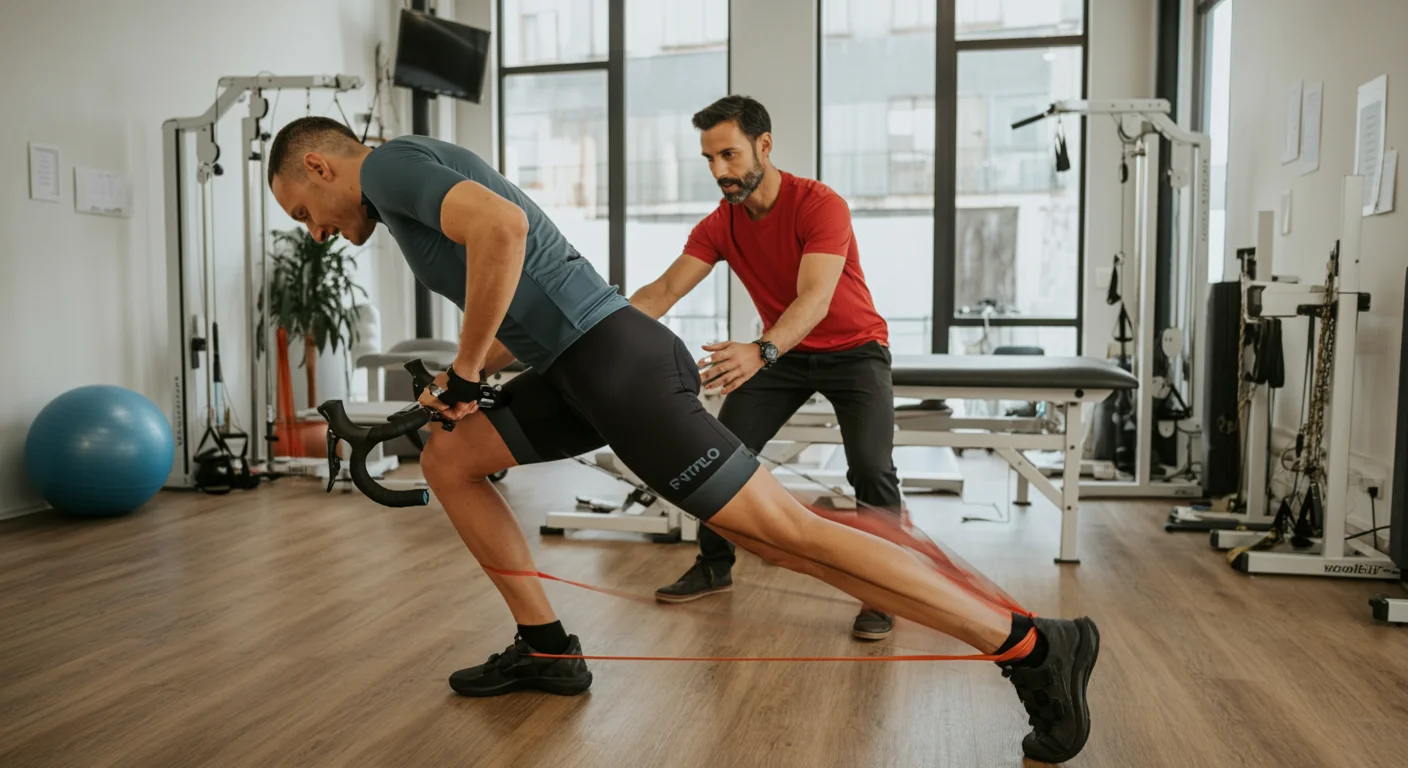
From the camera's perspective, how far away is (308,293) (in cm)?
519

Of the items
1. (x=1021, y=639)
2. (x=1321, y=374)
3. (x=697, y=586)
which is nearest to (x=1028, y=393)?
(x=1321, y=374)

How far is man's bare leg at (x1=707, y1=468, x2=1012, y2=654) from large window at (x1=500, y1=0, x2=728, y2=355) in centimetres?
500

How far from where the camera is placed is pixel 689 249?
2559 millimetres

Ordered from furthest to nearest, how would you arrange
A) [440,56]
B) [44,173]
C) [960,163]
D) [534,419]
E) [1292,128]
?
[960,163] → [440,56] → [44,173] → [1292,128] → [534,419]

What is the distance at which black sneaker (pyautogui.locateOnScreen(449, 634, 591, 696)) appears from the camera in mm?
2020

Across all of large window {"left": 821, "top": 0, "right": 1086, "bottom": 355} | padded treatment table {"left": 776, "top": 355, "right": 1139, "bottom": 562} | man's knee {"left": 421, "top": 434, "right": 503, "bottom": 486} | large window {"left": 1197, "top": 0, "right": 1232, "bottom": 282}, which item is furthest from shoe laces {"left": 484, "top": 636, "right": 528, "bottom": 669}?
large window {"left": 821, "top": 0, "right": 1086, "bottom": 355}

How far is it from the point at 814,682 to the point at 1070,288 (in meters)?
4.54

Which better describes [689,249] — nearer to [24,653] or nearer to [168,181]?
[24,653]

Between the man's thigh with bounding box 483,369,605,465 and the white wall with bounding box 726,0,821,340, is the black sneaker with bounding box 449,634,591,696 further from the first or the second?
the white wall with bounding box 726,0,821,340

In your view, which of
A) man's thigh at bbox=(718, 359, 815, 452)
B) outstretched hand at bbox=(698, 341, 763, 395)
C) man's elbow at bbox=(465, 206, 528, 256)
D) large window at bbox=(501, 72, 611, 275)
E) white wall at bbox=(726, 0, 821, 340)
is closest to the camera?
man's elbow at bbox=(465, 206, 528, 256)

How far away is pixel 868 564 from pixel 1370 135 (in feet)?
8.73

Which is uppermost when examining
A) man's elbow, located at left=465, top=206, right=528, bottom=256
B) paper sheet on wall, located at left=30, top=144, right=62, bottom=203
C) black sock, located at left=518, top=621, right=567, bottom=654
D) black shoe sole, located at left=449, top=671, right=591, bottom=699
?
paper sheet on wall, located at left=30, top=144, right=62, bottom=203

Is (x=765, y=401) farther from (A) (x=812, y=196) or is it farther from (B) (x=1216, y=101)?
(B) (x=1216, y=101)

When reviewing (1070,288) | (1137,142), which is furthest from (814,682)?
(1070,288)
